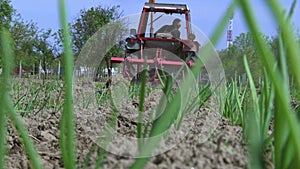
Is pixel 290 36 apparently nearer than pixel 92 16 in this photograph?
Yes

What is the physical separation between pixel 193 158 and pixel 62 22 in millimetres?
151

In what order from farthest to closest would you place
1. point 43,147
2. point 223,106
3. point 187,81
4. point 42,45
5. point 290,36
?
point 42,45 < point 223,106 < point 43,147 < point 187,81 < point 290,36

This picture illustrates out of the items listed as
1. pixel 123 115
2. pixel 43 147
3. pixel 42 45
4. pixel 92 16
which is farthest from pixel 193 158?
pixel 42 45

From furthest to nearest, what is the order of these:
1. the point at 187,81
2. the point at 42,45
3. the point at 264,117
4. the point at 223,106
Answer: the point at 42,45
the point at 223,106
the point at 264,117
the point at 187,81

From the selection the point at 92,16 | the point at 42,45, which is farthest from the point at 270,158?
the point at 42,45

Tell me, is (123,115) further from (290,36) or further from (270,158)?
(290,36)

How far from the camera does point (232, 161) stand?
409mm

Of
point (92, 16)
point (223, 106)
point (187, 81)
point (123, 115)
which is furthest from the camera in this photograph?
point (92, 16)

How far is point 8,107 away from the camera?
1.36 ft

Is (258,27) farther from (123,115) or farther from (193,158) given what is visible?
(123,115)

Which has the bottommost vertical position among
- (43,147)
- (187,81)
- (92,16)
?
(43,147)

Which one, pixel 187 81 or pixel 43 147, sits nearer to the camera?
pixel 187 81

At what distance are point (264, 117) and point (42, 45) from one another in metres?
24.8

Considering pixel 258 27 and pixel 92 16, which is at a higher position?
pixel 92 16
